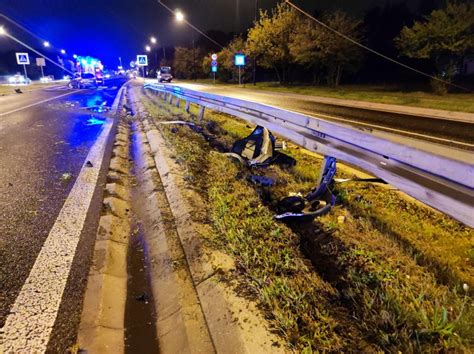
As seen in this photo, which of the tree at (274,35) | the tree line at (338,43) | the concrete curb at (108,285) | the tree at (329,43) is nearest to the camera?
the concrete curb at (108,285)

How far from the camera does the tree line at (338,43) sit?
2403 cm

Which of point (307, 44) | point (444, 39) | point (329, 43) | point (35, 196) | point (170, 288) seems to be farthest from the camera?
point (307, 44)

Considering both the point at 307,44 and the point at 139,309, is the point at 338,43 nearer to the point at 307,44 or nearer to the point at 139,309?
the point at 307,44

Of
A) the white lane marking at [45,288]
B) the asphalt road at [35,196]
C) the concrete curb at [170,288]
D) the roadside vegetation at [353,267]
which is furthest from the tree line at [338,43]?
the white lane marking at [45,288]

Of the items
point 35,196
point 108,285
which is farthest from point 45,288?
point 35,196

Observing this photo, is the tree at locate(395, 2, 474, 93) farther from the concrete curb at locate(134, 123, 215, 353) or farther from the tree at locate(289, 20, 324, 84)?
the concrete curb at locate(134, 123, 215, 353)

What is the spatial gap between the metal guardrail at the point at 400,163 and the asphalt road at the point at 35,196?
2.93 meters

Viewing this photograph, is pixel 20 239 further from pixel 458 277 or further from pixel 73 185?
pixel 458 277

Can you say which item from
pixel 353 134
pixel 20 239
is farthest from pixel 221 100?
pixel 20 239

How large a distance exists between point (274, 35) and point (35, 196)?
4063 cm

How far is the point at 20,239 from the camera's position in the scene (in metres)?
3.57

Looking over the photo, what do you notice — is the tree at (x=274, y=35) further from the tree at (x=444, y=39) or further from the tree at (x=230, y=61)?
the tree at (x=444, y=39)

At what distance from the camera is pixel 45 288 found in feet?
9.23

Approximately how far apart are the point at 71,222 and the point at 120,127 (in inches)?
297
